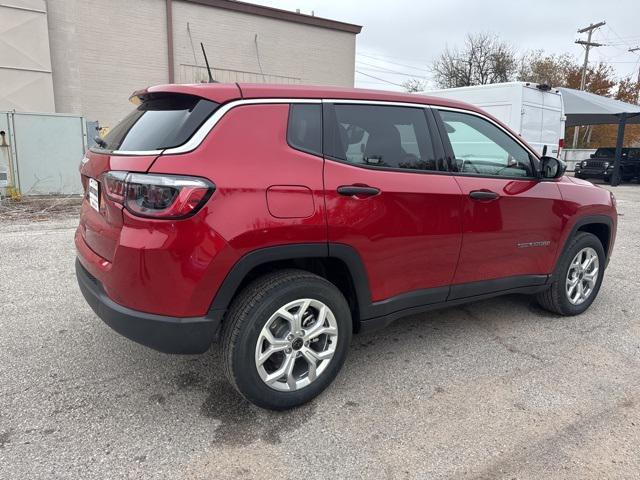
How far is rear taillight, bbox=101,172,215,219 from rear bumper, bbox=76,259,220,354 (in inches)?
20.0

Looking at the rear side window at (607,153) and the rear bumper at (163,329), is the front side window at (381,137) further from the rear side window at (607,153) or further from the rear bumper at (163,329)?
the rear side window at (607,153)

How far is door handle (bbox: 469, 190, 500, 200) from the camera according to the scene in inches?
127

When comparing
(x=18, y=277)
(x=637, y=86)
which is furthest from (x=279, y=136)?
(x=637, y=86)

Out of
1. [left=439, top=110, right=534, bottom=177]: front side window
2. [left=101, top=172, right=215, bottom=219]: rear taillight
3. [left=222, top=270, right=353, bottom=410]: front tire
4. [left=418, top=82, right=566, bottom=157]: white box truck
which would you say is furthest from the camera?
[left=418, top=82, right=566, bottom=157]: white box truck

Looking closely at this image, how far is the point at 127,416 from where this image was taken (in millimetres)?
2623

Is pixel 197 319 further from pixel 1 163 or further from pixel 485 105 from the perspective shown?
pixel 485 105

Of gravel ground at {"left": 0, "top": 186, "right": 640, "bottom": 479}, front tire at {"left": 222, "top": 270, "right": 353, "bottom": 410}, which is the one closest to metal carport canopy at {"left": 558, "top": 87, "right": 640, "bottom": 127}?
gravel ground at {"left": 0, "top": 186, "right": 640, "bottom": 479}

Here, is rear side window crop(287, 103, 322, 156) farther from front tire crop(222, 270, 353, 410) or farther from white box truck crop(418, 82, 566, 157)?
white box truck crop(418, 82, 566, 157)

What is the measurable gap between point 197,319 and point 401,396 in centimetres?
131

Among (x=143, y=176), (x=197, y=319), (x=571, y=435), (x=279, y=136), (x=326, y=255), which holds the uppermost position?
(x=279, y=136)

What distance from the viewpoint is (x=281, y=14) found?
745 inches

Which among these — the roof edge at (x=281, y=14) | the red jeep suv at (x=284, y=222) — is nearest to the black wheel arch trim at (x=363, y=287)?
the red jeep suv at (x=284, y=222)

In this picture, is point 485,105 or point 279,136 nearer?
point 279,136

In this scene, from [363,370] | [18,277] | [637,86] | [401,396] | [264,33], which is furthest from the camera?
[637,86]
